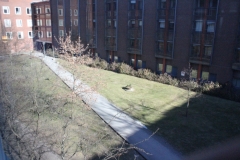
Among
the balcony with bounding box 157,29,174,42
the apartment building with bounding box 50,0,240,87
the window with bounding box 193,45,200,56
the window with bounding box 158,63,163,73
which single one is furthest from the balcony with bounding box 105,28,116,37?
the window with bounding box 193,45,200,56

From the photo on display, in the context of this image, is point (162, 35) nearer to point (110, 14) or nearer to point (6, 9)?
point (110, 14)

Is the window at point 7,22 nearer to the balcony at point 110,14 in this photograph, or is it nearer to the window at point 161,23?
the balcony at point 110,14

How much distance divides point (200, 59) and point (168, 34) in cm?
453

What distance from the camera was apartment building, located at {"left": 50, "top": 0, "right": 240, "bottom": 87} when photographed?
17859 millimetres

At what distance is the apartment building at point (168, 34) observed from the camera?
58.6ft

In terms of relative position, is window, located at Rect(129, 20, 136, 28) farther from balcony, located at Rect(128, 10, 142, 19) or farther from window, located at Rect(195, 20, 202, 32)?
window, located at Rect(195, 20, 202, 32)

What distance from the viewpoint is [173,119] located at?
43.3 feet

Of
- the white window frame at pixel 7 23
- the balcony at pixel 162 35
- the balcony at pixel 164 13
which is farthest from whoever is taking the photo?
the white window frame at pixel 7 23

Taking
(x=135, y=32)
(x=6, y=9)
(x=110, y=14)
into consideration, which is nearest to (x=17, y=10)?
(x=6, y=9)

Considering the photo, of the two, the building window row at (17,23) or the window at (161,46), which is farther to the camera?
the building window row at (17,23)

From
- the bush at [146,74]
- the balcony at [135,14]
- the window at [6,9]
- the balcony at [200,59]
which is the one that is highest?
the window at [6,9]

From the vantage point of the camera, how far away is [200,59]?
780 inches

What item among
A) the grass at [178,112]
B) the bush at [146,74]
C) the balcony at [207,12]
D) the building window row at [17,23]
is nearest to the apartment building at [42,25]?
the building window row at [17,23]

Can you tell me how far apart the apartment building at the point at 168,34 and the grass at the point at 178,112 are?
10.4 feet
